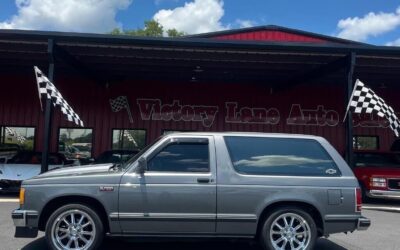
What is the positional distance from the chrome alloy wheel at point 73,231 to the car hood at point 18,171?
23.9 ft

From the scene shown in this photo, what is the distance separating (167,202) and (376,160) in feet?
35.5

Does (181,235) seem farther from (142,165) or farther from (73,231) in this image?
(73,231)

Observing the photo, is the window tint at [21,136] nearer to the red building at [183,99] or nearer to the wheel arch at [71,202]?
the red building at [183,99]

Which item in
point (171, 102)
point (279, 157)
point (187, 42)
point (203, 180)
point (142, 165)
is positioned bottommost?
point (203, 180)

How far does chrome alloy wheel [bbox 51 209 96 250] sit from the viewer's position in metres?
5.88

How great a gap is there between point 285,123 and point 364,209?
27.2 ft

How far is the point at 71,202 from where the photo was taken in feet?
19.8

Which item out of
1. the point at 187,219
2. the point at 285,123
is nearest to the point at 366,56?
the point at 285,123

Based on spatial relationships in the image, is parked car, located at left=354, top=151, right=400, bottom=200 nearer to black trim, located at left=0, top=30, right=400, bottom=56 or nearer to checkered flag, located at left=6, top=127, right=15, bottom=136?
black trim, located at left=0, top=30, right=400, bottom=56

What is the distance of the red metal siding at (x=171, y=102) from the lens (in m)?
19.2

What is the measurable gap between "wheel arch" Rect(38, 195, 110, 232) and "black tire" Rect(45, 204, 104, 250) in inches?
4.2

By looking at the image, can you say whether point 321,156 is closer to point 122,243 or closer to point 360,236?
point 360,236

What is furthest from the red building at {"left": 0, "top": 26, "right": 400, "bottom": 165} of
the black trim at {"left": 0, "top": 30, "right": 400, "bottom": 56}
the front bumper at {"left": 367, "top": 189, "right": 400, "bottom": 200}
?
the front bumper at {"left": 367, "top": 189, "right": 400, "bottom": 200}

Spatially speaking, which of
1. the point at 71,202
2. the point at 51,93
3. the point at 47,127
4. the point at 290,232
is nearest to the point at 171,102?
→ the point at 47,127
